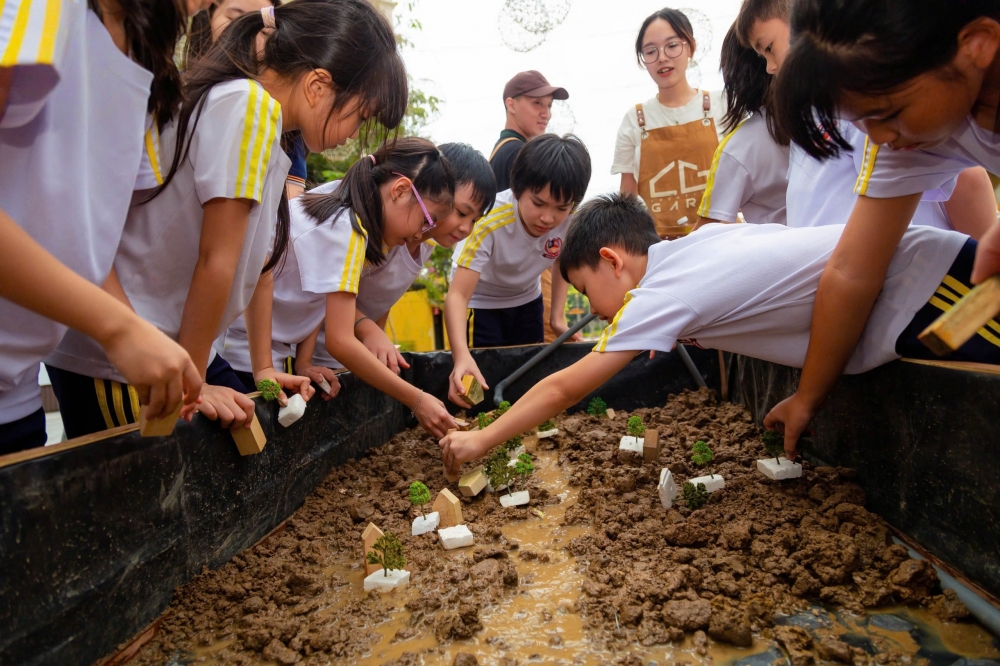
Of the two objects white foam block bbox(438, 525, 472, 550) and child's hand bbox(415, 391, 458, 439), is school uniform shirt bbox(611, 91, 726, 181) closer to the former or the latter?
child's hand bbox(415, 391, 458, 439)

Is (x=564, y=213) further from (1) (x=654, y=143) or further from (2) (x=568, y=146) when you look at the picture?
(1) (x=654, y=143)

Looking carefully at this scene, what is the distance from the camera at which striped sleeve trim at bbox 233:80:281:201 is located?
1518mm

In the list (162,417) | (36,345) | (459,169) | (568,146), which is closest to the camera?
(162,417)

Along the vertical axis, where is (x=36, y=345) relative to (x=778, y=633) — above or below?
above

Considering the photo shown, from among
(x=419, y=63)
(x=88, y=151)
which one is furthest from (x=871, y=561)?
(x=419, y=63)

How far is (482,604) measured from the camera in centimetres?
148

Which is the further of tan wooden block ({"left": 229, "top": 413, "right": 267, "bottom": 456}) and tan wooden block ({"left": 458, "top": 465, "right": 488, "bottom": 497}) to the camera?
tan wooden block ({"left": 458, "top": 465, "right": 488, "bottom": 497})

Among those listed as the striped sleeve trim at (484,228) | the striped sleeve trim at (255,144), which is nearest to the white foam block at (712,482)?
the striped sleeve trim at (255,144)

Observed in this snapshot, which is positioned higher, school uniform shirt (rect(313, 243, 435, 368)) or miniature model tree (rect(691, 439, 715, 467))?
school uniform shirt (rect(313, 243, 435, 368))

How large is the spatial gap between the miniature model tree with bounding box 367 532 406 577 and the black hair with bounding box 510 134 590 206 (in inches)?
80.0

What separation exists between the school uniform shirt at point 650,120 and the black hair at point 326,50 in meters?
2.31

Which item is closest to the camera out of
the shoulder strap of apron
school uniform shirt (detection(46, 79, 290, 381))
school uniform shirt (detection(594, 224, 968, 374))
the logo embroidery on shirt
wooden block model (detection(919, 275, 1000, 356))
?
wooden block model (detection(919, 275, 1000, 356))

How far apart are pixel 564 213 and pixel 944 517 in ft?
7.40

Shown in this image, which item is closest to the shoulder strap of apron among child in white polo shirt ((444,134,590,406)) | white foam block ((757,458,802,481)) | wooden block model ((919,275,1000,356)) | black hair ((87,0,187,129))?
child in white polo shirt ((444,134,590,406))
